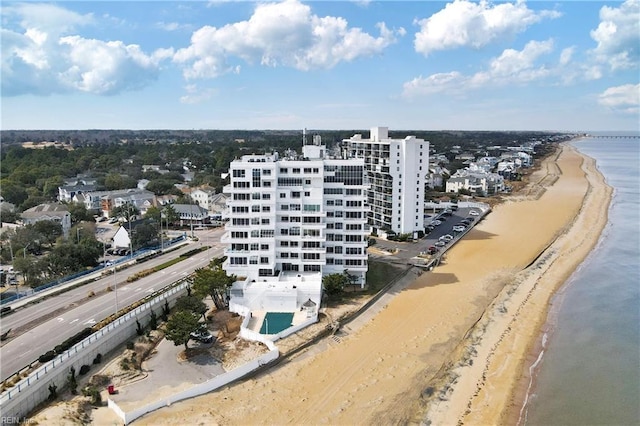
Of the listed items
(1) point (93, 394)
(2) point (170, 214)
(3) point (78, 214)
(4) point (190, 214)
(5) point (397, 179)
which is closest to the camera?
(1) point (93, 394)

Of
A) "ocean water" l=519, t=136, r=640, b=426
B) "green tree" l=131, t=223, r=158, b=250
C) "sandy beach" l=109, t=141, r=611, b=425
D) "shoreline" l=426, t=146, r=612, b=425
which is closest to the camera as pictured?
"sandy beach" l=109, t=141, r=611, b=425

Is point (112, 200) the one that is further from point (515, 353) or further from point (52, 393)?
point (515, 353)

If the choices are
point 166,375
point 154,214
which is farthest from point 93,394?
point 154,214

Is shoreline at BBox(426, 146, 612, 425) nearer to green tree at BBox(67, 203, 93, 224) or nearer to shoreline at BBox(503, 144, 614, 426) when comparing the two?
shoreline at BBox(503, 144, 614, 426)

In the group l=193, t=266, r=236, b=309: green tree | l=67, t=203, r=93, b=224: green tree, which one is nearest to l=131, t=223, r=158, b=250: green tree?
l=67, t=203, r=93, b=224: green tree

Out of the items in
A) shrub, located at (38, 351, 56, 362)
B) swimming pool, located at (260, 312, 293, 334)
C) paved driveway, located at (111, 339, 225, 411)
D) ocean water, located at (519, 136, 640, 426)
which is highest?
shrub, located at (38, 351, 56, 362)

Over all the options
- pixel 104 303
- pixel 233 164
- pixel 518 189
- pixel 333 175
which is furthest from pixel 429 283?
pixel 518 189
